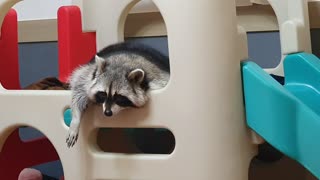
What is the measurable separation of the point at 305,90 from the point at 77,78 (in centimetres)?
40

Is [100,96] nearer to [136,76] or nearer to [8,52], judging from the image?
[136,76]

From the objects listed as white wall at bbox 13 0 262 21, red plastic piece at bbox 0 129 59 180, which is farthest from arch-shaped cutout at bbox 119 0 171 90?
red plastic piece at bbox 0 129 59 180

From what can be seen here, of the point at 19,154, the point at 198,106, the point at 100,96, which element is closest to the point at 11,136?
the point at 19,154

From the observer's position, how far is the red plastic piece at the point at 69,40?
992 millimetres

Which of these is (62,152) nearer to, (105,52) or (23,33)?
(105,52)

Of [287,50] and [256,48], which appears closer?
[287,50]

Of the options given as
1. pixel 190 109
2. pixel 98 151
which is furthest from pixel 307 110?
pixel 98 151

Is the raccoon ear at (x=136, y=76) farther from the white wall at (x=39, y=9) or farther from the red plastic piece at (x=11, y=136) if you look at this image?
the white wall at (x=39, y=9)

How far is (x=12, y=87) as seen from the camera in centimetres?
114

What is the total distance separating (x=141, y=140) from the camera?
1014mm

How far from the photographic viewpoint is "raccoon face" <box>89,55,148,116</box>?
0.77m

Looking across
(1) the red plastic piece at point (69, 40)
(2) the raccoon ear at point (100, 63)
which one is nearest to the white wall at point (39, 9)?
(1) the red plastic piece at point (69, 40)

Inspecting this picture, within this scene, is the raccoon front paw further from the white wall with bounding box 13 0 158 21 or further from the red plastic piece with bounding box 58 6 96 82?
the white wall with bounding box 13 0 158 21

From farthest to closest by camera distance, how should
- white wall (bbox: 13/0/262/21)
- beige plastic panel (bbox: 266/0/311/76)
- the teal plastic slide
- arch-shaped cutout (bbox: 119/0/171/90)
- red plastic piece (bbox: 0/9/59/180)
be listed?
white wall (bbox: 13/0/262/21), arch-shaped cutout (bbox: 119/0/171/90), red plastic piece (bbox: 0/9/59/180), beige plastic panel (bbox: 266/0/311/76), the teal plastic slide
